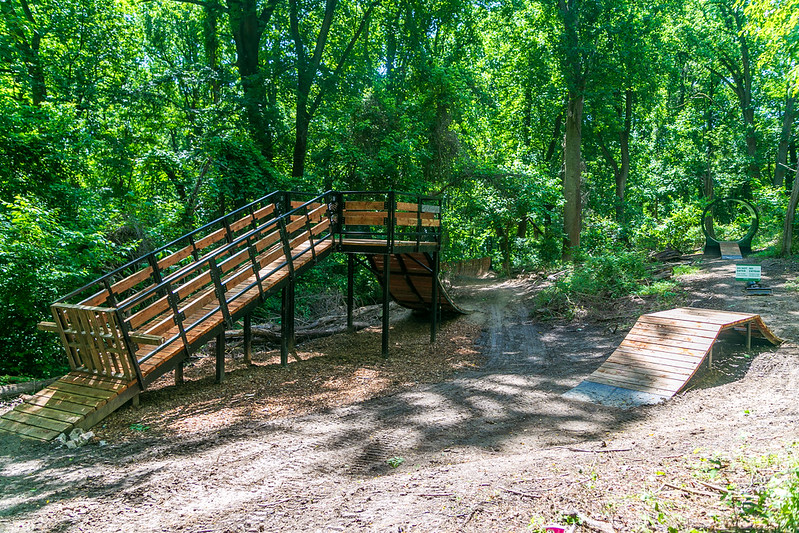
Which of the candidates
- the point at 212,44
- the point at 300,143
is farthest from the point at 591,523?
the point at 212,44

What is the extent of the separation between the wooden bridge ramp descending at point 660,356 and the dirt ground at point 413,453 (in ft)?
0.94

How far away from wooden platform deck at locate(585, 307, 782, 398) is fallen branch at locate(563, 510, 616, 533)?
432cm

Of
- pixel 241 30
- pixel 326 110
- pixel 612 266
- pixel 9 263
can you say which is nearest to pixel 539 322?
pixel 612 266

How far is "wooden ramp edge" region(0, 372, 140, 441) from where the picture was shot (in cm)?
576

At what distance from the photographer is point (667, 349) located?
25.7 feet

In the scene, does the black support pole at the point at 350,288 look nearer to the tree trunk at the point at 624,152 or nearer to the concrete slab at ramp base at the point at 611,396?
the concrete slab at ramp base at the point at 611,396

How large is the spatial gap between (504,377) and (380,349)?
3419 mm

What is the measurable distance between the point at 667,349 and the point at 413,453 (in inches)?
197

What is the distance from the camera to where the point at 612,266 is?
1417 centimetres

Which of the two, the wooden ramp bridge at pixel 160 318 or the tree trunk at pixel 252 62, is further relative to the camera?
the tree trunk at pixel 252 62

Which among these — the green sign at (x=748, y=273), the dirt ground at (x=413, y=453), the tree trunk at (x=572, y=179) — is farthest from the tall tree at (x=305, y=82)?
the green sign at (x=748, y=273)

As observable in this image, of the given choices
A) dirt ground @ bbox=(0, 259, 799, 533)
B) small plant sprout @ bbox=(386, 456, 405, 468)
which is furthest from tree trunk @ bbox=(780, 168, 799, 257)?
small plant sprout @ bbox=(386, 456, 405, 468)

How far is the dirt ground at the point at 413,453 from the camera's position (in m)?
3.54

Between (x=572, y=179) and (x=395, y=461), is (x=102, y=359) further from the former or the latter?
(x=572, y=179)
